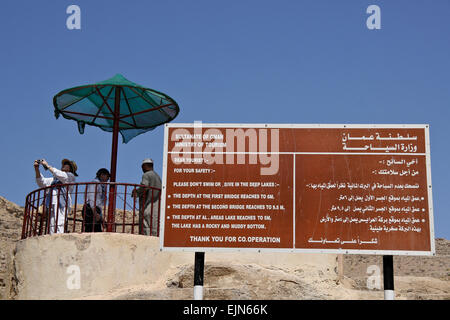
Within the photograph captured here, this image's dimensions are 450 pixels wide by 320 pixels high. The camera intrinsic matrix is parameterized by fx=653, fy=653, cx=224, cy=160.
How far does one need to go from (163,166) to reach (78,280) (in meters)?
3.18

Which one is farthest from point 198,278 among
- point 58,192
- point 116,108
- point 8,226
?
point 8,226

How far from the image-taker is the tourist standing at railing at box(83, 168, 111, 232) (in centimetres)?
1155

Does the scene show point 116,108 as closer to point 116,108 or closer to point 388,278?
point 116,108

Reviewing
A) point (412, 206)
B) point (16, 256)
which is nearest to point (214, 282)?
point (16, 256)

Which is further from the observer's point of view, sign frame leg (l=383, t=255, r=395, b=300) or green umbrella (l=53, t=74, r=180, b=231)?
green umbrella (l=53, t=74, r=180, b=231)

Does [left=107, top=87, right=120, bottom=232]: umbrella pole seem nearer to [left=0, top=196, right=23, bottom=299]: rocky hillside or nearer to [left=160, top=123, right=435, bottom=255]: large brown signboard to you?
[left=160, top=123, right=435, bottom=255]: large brown signboard

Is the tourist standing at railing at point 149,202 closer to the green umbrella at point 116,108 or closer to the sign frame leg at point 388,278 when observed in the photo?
the green umbrella at point 116,108

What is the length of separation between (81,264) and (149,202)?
1748mm

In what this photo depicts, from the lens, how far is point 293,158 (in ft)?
29.5

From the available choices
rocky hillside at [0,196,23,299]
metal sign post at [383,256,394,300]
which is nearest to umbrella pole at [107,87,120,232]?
metal sign post at [383,256,394,300]

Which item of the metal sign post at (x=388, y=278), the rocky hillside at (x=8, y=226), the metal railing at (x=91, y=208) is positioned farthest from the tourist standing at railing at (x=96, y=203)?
the rocky hillside at (x=8, y=226)

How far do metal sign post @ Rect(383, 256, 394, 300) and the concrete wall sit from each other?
454 centimetres
